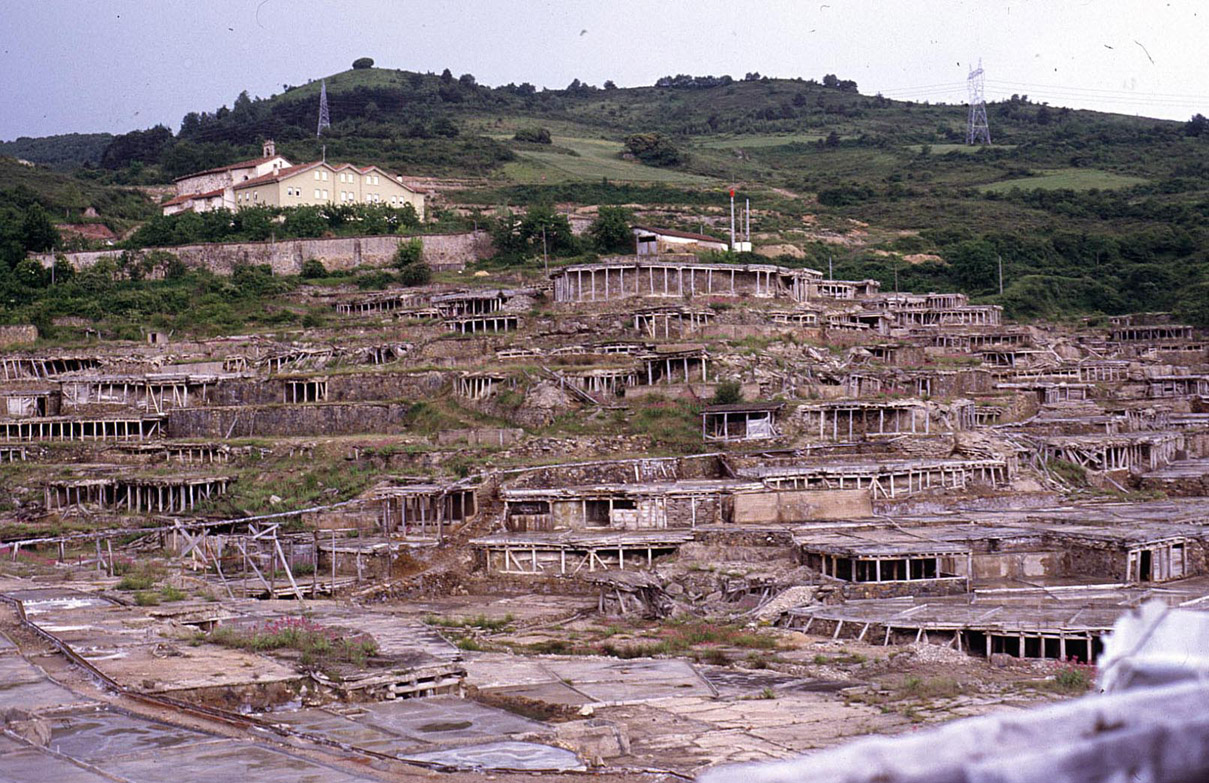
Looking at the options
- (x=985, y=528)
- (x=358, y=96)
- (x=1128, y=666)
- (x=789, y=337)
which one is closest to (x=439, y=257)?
(x=789, y=337)

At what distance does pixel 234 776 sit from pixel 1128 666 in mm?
9963

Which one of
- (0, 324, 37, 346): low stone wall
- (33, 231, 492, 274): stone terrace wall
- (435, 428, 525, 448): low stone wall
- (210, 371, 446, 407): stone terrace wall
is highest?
(33, 231, 492, 274): stone terrace wall

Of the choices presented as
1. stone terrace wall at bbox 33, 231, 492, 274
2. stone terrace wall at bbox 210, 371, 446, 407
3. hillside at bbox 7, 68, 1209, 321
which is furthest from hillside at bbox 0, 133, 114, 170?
stone terrace wall at bbox 210, 371, 446, 407

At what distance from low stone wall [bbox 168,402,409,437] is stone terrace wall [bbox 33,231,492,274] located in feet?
65.2

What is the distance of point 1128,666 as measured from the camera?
8.34 ft

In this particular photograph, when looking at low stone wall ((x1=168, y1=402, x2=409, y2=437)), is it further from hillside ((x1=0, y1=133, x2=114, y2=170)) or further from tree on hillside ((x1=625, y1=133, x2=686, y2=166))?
hillside ((x1=0, y1=133, x2=114, y2=170))

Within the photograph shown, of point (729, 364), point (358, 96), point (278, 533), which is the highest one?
point (358, 96)

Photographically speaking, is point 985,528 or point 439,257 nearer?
point 985,528

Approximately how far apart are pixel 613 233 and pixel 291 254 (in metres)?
16.4

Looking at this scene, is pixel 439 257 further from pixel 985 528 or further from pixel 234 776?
pixel 234 776

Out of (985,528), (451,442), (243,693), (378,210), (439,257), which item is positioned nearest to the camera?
(243,693)

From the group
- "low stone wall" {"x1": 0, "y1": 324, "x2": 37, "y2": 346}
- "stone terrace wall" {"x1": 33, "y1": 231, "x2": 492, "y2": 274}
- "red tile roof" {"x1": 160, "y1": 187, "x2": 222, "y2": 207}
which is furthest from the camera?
"red tile roof" {"x1": 160, "y1": 187, "x2": 222, "y2": 207}

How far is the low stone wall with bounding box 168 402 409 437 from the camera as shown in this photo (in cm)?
3988

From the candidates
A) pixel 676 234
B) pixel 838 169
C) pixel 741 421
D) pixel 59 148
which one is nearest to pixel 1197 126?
pixel 838 169
